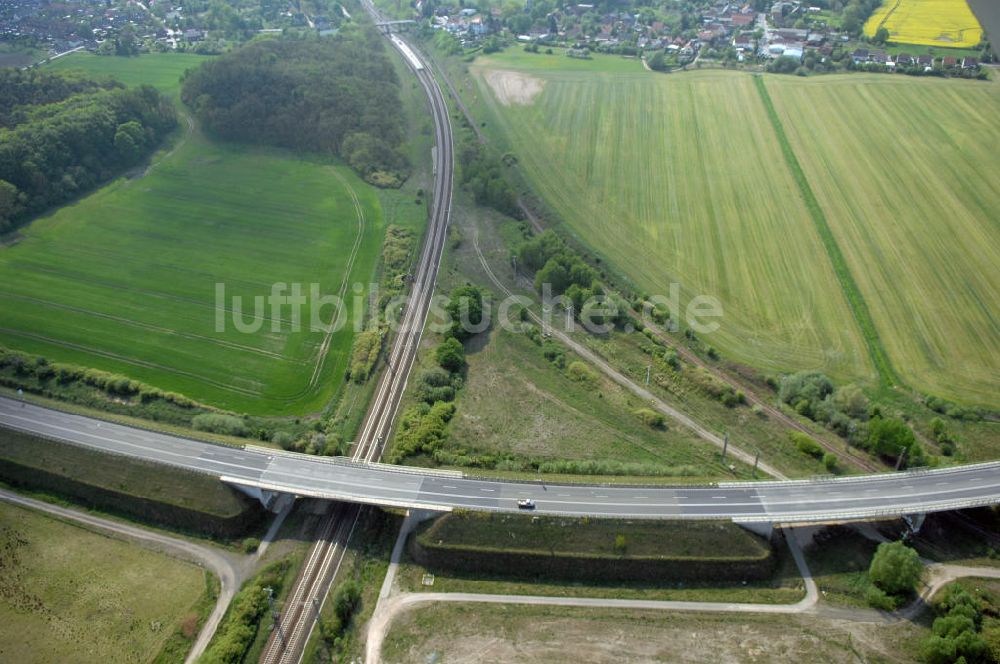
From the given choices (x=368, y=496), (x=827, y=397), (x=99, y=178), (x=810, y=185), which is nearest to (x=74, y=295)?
(x=99, y=178)

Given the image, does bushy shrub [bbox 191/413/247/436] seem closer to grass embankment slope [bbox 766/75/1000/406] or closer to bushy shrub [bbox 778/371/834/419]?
bushy shrub [bbox 778/371/834/419]

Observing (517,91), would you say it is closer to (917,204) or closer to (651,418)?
(917,204)

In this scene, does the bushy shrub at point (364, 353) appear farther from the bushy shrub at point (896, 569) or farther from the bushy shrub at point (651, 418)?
the bushy shrub at point (896, 569)

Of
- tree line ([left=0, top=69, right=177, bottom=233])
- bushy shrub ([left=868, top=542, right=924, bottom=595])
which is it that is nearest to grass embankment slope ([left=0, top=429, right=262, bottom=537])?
bushy shrub ([left=868, top=542, right=924, bottom=595])

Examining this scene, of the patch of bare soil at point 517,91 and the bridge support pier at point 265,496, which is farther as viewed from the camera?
the patch of bare soil at point 517,91

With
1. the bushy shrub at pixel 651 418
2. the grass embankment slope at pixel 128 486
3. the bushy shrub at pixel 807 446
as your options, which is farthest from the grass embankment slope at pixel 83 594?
the bushy shrub at pixel 807 446

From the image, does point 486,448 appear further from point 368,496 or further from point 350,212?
point 350,212

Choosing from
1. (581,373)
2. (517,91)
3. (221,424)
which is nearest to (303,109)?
(517,91)
